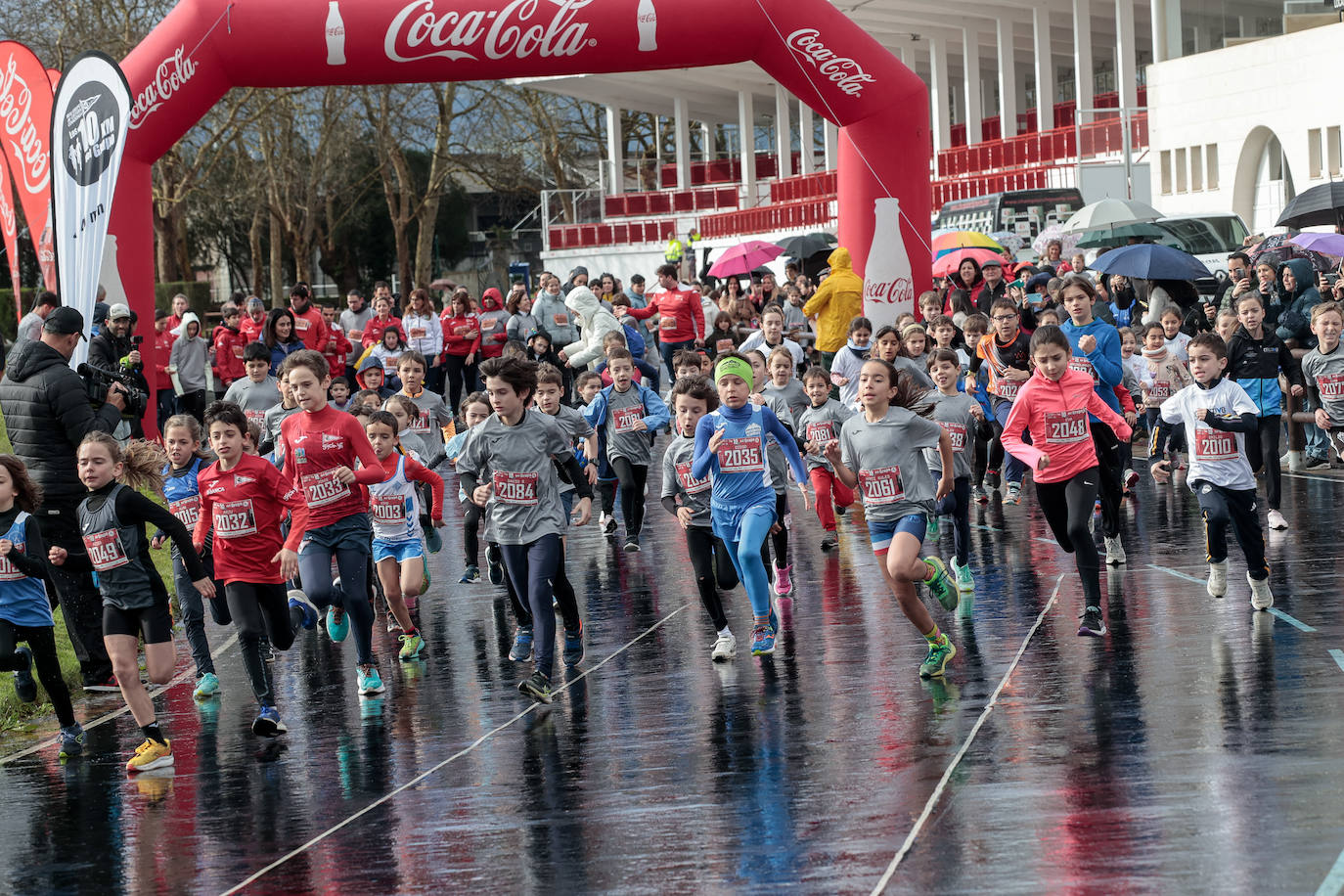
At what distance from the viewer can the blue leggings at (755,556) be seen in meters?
9.63

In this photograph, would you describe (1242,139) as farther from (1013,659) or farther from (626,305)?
(1013,659)

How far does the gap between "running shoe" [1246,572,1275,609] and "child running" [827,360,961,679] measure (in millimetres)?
1859

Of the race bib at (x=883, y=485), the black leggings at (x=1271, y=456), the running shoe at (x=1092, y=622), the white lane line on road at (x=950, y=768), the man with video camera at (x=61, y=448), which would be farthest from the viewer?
the black leggings at (x=1271, y=456)

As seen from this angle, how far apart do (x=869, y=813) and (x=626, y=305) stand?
55.2 feet

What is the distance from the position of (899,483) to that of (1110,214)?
49.9ft

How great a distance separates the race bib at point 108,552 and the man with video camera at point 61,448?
1934mm

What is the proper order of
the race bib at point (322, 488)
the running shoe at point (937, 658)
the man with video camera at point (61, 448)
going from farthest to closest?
the man with video camera at point (61, 448) < the race bib at point (322, 488) < the running shoe at point (937, 658)

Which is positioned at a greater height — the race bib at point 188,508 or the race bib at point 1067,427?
the race bib at point 1067,427

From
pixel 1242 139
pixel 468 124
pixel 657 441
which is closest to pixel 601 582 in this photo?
pixel 657 441

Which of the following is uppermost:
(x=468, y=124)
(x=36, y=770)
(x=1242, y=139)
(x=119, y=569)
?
(x=468, y=124)

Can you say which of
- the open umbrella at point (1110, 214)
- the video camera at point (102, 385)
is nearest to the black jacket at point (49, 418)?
the video camera at point (102, 385)

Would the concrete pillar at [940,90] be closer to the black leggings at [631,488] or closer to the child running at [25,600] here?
the black leggings at [631,488]

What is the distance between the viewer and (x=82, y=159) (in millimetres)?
14312

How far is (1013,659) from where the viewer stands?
9.20m
